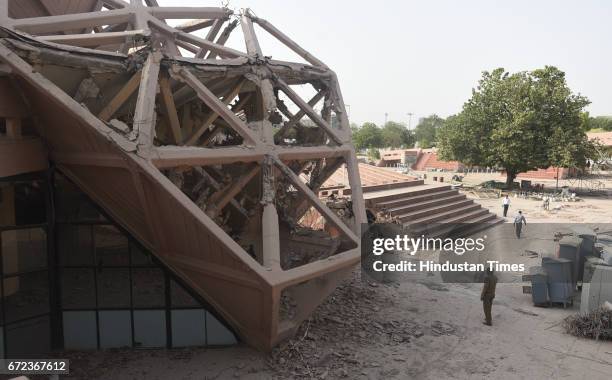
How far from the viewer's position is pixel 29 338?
8195 mm

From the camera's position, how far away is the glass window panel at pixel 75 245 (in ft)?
27.7

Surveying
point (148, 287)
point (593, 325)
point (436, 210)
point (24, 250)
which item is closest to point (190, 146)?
point (148, 287)

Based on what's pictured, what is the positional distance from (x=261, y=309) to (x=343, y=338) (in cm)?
262

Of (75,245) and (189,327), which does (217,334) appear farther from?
(75,245)

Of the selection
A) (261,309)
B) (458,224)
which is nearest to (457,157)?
(458,224)

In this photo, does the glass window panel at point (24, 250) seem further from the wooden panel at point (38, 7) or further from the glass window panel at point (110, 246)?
the wooden panel at point (38, 7)

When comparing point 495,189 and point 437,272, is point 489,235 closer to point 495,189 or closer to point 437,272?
point 437,272

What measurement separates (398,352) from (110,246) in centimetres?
617

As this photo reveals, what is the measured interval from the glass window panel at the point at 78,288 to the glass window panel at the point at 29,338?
1.72ft

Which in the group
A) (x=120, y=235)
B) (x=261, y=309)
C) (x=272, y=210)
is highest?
(x=272, y=210)

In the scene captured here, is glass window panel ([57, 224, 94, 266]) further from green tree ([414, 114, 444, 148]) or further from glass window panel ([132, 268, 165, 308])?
green tree ([414, 114, 444, 148])

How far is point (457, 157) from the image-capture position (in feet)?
111

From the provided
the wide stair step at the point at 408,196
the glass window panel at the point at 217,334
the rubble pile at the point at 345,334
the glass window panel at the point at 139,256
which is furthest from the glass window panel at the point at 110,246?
the wide stair step at the point at 408,196

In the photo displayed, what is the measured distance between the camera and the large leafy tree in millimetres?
29875
